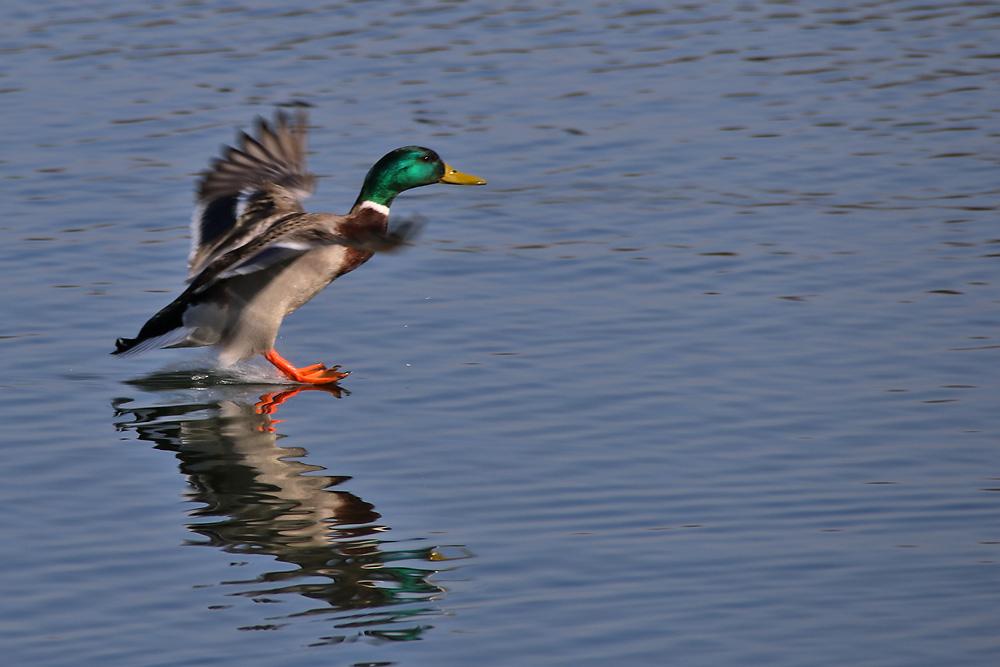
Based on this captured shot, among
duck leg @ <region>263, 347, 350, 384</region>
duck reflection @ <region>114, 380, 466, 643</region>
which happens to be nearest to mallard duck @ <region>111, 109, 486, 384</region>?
duck leg @ <region>263, 347, 350, 384</region>

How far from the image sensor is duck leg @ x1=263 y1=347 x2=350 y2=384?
7383mm

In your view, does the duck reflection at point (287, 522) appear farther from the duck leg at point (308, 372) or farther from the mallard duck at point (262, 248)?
the mallard duck at point (262, 248)

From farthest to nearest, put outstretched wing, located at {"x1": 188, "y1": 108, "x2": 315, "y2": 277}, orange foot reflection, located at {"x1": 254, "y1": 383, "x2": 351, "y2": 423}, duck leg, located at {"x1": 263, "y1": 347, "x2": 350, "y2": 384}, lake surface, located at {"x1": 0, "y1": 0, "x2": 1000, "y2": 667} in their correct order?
outstretched wing, located at {"x1": 188, "y1": 108, "x2": 315, "y2": 277} < duck leg, located at {"x1": 263, "y1": 347, "x2": 350, "y2": 384} < orange foot reflection, located at {"x1": 254, "y1": 383, "x2": 351, "y2": 423} < lake surface, located at {"x1": 0, "y1": 0, "x2": 1000, "y2": 667}

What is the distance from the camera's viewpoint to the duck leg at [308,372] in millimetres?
7383

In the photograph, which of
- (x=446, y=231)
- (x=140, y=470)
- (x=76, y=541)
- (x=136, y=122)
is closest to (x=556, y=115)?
(x=446, y=231)

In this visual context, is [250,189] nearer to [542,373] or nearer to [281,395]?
[281,395]

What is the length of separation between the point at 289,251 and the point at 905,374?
2.89m

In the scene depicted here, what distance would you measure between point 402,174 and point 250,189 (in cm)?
84

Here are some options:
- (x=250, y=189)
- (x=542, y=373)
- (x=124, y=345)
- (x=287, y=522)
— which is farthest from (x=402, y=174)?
(x=287, y=522)

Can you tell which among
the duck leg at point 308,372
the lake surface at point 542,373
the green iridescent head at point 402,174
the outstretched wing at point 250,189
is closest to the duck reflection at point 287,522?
the lake surface at point 542,373

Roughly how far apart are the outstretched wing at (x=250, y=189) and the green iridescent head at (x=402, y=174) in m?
0.35

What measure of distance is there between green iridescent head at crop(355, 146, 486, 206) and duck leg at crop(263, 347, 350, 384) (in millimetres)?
1160

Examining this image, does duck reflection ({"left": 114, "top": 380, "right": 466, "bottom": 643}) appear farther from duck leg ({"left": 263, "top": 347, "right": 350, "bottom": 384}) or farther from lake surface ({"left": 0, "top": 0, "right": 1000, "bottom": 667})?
duck leg ({"left": 263, "top": 347, "right": 350, "bottom": 384})

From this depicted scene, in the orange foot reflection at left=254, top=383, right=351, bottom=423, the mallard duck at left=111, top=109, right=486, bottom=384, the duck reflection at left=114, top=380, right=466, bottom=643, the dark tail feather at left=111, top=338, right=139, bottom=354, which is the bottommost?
the orange foot reflection at left=254, top=383, right=351, bottom=423
